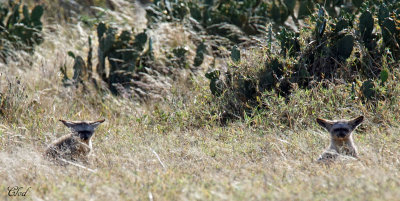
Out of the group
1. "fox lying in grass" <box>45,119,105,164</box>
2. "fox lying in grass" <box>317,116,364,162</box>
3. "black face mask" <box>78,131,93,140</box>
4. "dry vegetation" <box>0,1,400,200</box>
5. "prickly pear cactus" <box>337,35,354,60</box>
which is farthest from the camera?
"prickly pear cactus" <box>337,35,354,60</box>

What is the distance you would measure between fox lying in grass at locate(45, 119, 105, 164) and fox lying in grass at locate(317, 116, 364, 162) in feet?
8.34

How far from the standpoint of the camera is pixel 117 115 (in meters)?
9.41

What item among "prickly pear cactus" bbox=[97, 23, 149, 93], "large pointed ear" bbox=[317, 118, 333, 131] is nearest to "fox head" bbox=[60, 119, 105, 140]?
"large pointed ear" bbox=[317, 118, 333, 131]

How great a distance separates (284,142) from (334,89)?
56.5 inches

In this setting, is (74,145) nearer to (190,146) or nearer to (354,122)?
(190,146)

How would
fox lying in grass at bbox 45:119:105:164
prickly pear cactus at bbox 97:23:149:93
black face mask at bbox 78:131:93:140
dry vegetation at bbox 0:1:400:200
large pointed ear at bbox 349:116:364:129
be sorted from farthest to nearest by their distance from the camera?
prickly pear cactus at bbox 97:23:149:93, black face mask at bbox 78:131:93:140, large pointed ear at bbox 349:116:364:129, fox lying in grass at bbox 45:119:105:164, dry vegetation at bbox 0:1:400:200

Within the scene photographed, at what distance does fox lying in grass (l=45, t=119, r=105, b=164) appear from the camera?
6.76m

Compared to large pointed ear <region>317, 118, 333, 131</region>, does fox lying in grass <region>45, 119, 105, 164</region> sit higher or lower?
lower

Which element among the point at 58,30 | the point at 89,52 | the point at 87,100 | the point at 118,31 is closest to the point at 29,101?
the point at 87,100

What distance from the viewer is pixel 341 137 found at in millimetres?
6754

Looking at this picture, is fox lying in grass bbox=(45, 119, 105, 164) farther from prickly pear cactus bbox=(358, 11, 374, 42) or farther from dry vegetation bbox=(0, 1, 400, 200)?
prickly pear cactus bbox=(358, 11, 374, 42)

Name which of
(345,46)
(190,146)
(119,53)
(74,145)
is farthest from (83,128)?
(345,46)

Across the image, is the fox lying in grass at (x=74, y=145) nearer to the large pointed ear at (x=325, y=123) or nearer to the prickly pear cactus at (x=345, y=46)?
the large pointed ear at (x=325, y=123)

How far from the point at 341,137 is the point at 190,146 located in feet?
5.69
